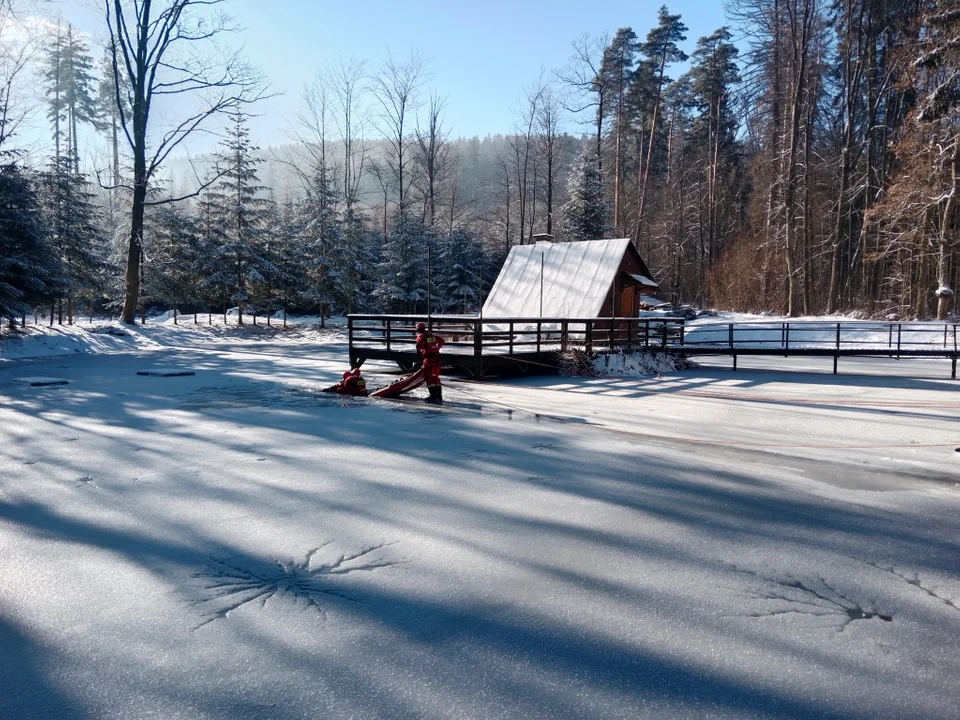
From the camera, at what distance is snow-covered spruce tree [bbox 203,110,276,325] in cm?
3681

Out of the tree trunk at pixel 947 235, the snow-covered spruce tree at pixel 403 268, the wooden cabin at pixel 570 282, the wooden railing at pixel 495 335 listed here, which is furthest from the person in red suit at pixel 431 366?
the snow-covered spruce tree at pixel 403 268

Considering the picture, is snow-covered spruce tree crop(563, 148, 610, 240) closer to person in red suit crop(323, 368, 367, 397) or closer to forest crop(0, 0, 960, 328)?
forest crop(0, 0, 960, 328)

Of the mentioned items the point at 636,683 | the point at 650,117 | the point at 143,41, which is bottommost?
the point at 636,683

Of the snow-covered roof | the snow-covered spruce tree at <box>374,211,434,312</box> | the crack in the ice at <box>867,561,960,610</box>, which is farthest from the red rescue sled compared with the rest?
the snow-covered spruce tree at <box>374,211,434,312</box>

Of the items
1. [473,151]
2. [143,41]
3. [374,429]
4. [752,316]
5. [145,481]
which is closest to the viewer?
[145,481]

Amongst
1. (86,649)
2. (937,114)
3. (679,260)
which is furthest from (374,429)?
(679,260)

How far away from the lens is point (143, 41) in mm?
28797

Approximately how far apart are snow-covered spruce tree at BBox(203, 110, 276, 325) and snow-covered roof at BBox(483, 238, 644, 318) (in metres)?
16.9

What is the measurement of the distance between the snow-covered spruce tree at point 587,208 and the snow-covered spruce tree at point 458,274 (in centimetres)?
720

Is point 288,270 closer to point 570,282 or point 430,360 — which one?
point 570,282

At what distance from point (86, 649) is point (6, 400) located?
33.1 ft

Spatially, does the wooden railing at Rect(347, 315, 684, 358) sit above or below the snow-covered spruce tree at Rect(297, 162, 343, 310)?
below

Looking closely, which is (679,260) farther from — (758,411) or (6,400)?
(6,400)

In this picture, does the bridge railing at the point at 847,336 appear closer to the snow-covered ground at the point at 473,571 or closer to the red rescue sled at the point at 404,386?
the red rescue sled at the point at 404,386
